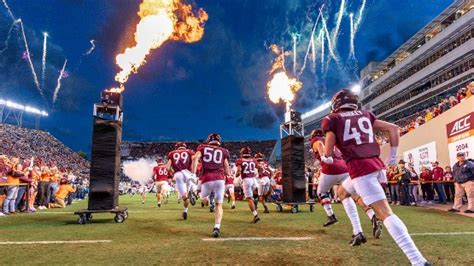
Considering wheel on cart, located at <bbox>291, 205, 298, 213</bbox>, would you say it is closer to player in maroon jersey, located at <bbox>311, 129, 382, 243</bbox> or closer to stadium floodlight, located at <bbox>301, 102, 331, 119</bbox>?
player in maroon jersey, located at <bbox>311, 129, 382, 243</bbox>

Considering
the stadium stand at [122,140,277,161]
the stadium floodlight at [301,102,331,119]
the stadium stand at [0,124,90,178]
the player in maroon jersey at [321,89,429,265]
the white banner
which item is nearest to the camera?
the player in maroon jersey at [321,89,429,265]

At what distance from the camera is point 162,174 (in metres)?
17.8

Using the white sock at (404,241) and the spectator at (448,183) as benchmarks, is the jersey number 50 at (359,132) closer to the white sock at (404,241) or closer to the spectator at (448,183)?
the white sock at (404,241)

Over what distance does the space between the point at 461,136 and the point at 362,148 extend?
13.5 m

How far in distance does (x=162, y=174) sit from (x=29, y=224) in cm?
860

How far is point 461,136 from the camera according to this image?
598 inches

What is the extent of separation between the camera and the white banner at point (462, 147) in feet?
46.8

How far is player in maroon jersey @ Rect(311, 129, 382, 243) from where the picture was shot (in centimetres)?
613

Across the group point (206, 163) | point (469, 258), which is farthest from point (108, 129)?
point (469, 258)

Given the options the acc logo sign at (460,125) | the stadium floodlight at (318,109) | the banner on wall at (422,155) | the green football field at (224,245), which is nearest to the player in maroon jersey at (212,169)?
the green football field at (224,245)

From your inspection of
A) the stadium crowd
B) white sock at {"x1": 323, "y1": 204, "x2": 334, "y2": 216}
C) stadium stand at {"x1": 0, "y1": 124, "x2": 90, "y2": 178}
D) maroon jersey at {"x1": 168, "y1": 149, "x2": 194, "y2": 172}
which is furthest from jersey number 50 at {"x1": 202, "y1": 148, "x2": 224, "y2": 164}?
stadium stand at {"x1": 0, "y1": 124, "x2": 90, "y2": 178}

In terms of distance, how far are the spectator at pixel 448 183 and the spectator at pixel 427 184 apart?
704 mm

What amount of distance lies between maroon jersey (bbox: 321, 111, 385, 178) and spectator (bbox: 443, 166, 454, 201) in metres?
13.7

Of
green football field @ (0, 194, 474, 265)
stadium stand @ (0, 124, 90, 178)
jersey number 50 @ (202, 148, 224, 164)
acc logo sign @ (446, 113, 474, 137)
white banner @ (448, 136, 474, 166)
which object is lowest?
green football field @ (0, 194, 474, 265)
